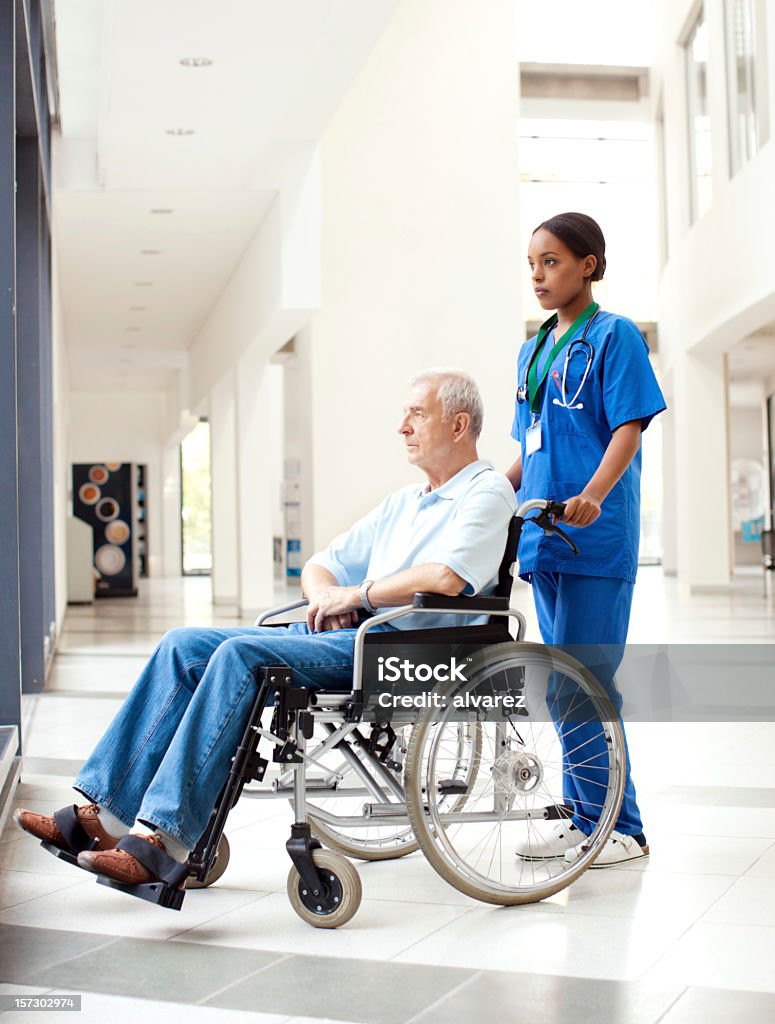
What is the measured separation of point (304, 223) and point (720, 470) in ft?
25.3

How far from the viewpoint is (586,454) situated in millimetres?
2980

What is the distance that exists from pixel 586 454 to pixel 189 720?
3.82 ft

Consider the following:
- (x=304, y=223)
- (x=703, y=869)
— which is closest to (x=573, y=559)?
(x=703, y=869)

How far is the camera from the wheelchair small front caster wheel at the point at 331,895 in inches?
94.4

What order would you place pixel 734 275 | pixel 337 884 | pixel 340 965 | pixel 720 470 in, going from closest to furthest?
pixel 340 965 < pixel 337 884 < pixel 734 275 < pixel 720 470

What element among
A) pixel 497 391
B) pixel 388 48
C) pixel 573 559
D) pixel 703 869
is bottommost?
pixel 703 869

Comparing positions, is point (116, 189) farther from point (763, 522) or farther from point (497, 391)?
point (763, 522)

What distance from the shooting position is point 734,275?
41.9ft

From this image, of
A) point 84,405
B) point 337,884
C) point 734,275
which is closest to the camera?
point 337,884

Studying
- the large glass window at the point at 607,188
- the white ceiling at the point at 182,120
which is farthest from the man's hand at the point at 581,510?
the large glass window at the point at 607,188

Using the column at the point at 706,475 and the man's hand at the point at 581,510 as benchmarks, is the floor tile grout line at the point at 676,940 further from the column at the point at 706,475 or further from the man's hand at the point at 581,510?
the column at the point at 706,475

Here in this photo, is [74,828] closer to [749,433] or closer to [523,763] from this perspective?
[523,763]

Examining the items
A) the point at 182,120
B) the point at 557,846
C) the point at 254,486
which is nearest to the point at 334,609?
the point at 557,846

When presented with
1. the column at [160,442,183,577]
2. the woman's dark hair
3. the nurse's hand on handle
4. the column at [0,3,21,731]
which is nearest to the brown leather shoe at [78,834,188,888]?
the nurse's hand on handle
